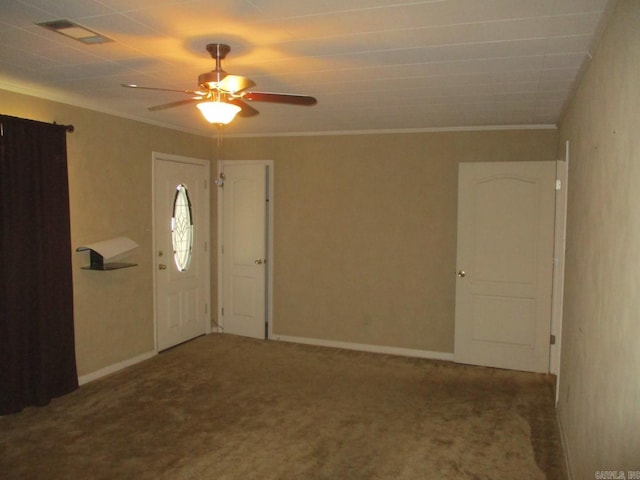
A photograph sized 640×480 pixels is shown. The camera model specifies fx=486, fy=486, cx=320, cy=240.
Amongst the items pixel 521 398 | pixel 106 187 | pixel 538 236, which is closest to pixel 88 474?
pixel 106 187

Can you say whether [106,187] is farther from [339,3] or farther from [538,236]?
[538,236]

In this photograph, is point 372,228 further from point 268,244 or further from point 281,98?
point 281,98

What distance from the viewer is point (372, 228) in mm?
5551

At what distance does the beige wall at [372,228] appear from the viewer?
17.2 feet

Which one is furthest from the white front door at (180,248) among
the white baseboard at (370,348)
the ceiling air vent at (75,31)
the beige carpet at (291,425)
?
the ceiling air vent at (75,31)

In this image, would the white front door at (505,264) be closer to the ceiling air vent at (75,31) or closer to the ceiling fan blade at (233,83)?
the ceiling fan blade at (233,83)

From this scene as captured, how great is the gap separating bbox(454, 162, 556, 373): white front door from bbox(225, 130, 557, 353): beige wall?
193 millimetres

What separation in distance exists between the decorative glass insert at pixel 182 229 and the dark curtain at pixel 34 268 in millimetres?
1531

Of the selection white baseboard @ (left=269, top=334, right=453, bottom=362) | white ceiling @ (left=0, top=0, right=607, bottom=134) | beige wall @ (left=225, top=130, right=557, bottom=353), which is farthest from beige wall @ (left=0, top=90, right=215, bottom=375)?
white baseboard @ (left=269, top=334, right=453, bottom=362)

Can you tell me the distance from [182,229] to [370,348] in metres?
2.59

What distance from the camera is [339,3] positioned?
217cm

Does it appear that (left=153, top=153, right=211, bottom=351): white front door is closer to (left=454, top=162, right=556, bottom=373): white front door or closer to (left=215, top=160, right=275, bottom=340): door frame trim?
(left=215, top=160, right=275, bottom=340): door frame trim

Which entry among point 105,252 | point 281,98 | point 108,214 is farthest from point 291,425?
point 108,214

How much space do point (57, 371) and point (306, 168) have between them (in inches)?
130
